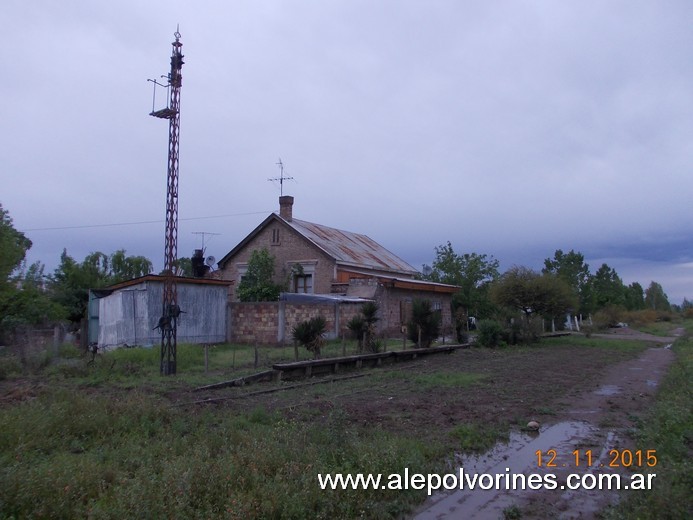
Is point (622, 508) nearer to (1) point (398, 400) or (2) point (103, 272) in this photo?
(1) point (398, 400)

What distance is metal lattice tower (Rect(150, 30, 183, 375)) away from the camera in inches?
630

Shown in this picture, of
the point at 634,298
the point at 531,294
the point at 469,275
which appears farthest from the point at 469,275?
the point at 634,298

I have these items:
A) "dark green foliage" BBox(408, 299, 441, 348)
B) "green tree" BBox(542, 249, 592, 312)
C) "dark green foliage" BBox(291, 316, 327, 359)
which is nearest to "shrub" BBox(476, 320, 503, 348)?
"dark green foliage" BBox(408, 299, 441, 348)

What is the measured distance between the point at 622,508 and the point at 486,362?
15675 mm

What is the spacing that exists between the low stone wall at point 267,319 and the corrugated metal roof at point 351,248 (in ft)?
20.8

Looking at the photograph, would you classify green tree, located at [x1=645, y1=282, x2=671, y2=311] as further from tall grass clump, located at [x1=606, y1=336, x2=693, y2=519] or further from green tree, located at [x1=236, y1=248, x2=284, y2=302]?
tall grass clump, located at [x1=606, y1=336, x2=693, y2=519]

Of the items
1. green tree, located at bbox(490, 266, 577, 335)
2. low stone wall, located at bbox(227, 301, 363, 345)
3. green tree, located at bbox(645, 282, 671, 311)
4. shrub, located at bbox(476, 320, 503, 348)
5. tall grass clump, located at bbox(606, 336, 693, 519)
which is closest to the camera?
tall grass clump, located at bbox(606, 336, 693, 519)

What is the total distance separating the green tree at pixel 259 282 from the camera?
106 ft

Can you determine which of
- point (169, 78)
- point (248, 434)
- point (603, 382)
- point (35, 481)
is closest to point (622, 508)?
point (248, 434)

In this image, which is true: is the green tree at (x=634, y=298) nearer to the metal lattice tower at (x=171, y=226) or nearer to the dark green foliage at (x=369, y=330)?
the dark green foliage at (x=369, y=330)

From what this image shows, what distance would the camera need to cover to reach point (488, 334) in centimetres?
2764

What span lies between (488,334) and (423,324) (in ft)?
16.3

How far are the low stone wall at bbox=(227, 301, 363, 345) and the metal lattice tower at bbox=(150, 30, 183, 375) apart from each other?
26.3 feet

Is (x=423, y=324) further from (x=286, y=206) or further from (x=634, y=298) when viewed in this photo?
(x=634, y=298)
